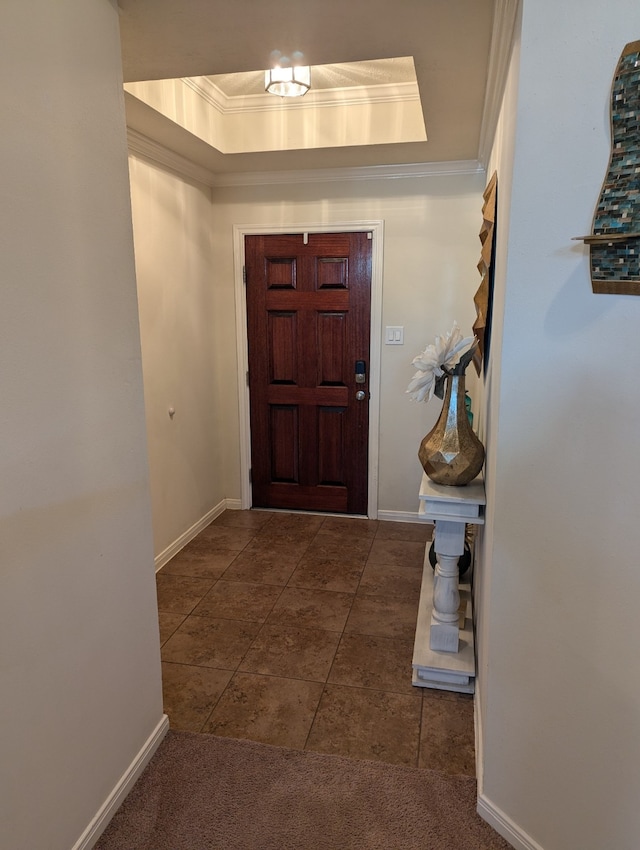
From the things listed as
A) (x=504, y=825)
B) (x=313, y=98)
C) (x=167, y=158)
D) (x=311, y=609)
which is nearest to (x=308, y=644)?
(x=311, y=609)

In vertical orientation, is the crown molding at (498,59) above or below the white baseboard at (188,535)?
above

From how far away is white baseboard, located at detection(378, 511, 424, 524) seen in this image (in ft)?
12.3

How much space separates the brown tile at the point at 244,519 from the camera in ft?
12.2

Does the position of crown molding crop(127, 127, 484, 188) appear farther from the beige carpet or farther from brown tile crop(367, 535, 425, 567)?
the beige carpet

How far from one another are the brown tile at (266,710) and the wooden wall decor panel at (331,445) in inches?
69.4

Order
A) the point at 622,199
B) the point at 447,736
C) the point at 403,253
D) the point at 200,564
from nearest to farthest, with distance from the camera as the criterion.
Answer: the point at 622,199 → the point at 447,736 → the point at 200,564 → the point at 403,253

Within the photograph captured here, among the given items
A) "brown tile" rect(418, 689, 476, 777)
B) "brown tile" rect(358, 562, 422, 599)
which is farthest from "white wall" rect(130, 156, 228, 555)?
"brown tile" rect(418, 689, 476, 777)

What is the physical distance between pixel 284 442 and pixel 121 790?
2438 millimetres

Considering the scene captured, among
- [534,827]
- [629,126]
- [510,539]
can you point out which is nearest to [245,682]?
[534,827]

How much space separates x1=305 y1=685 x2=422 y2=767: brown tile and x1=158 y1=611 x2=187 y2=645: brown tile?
0.79 m

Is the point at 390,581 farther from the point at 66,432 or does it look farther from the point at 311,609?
the point at 66,432

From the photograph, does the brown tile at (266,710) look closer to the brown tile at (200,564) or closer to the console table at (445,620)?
the console table at (445,620)

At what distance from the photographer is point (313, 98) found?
A: 303 centimetres

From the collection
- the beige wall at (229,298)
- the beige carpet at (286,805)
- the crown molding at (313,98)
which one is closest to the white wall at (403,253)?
the beige wall at (229,298)
